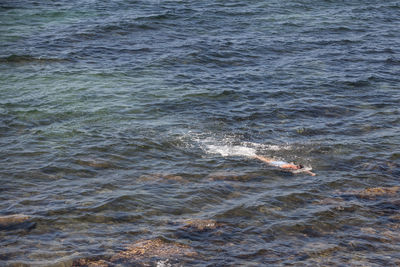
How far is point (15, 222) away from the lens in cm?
1264

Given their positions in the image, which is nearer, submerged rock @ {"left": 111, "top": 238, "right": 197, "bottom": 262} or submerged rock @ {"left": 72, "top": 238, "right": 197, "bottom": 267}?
submerged rock @ {"left": 72, "top": 238, "right": 197, "bottom": 267}

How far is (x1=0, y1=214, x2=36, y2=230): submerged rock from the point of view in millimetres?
12464

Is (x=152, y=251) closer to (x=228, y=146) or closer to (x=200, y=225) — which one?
(x=200, y=225)

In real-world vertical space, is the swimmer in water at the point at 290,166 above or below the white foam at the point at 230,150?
below

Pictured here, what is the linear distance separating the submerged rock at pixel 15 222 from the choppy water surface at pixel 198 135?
6.1 inches

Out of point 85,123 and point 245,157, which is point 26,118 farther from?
point 245,157

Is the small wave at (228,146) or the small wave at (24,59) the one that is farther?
the small wave at (24,59)

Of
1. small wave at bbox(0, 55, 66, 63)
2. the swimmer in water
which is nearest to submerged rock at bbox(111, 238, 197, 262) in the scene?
the swimmer in water

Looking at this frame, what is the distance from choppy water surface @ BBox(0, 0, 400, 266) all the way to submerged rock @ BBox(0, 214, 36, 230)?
16 centimetres

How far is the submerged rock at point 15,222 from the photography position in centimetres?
1246

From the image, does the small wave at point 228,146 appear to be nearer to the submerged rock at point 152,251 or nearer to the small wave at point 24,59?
the submerged rock at point 152,251

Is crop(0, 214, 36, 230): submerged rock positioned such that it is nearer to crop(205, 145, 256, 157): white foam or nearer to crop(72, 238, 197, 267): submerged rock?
crop(72, 238, 197, 267): submerged rock

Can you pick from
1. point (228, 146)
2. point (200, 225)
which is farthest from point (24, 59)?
point (200, 225)

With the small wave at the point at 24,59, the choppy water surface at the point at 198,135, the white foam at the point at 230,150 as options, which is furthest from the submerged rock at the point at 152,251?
the small wave at the point at 24,59
